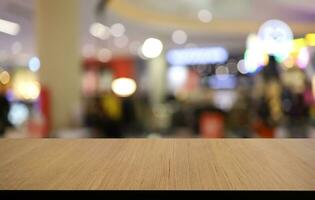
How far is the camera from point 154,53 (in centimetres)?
1212

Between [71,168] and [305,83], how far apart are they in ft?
17.6

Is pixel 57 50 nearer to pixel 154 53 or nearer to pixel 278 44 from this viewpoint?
pixel 278 44

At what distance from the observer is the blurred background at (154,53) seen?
4.09 meters

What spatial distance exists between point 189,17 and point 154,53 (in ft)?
11.9

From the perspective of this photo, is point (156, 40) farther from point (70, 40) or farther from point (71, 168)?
point (71, 168)

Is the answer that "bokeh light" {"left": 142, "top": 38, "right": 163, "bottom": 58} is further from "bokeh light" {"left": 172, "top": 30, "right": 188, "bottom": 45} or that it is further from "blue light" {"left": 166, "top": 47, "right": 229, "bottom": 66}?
"blue light" {"left": 166, "top": 47, "right": 229, "bottom": 66}

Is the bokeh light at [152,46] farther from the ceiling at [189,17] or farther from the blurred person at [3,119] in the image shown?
the blurred person at [3,119]

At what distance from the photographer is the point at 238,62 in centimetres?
1462

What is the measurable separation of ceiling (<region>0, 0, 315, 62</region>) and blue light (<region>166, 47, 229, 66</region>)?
216 cm

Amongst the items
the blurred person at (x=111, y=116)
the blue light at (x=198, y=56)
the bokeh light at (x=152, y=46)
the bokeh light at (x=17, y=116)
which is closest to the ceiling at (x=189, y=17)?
the bokeh light at (x=152, y=46)

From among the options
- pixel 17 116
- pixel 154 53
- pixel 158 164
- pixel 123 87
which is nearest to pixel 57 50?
pixel 17 116

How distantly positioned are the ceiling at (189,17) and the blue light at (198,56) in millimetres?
2163

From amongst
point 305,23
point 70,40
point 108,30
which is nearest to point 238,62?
point 305,23

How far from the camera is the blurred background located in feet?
13.4
